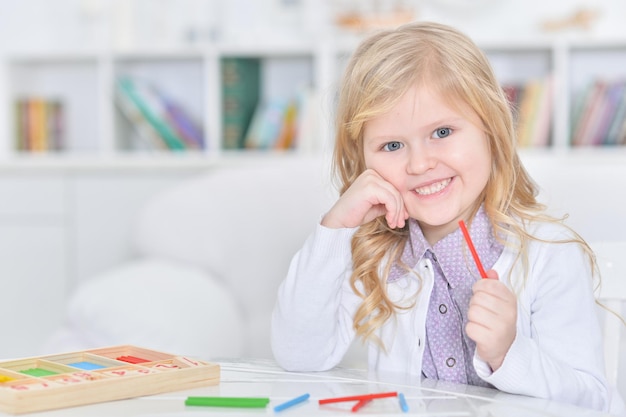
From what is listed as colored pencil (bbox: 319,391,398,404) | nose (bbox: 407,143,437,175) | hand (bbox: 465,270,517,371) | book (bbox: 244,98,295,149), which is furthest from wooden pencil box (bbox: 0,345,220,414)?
book (bbox: 244,98,295,149)

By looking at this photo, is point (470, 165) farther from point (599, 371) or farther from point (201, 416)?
point (201, 416)

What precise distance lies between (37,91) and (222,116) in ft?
2.51

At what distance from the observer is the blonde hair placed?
3.67 feet

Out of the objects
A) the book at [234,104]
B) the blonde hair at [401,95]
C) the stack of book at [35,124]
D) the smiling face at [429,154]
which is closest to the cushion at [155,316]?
the blonde hair at [401,95]

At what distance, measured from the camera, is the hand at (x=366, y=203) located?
112cm

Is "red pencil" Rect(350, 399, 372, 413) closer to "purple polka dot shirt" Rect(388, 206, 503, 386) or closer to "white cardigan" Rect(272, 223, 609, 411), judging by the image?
"white cardigan" Rect(272, 223, 609, 411)

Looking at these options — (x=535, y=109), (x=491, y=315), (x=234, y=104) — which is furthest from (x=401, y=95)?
(x=234, y=104)

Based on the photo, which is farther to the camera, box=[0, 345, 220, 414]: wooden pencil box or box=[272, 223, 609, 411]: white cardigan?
box=[272, 223, 609, 411]: white cardigan

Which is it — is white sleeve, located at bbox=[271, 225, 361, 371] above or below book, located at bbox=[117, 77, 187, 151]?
below

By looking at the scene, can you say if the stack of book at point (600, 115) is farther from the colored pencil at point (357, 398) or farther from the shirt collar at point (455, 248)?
the colored pencil at point (357, 398)

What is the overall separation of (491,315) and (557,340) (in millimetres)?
154

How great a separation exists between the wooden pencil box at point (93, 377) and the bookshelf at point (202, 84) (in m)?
1.82

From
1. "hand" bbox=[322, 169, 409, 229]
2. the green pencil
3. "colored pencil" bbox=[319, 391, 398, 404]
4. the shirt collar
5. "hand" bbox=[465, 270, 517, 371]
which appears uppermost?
"hand" bbox=[322, 169, 409, 229]

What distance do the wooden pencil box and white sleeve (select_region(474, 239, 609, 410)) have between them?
11.8 inches
